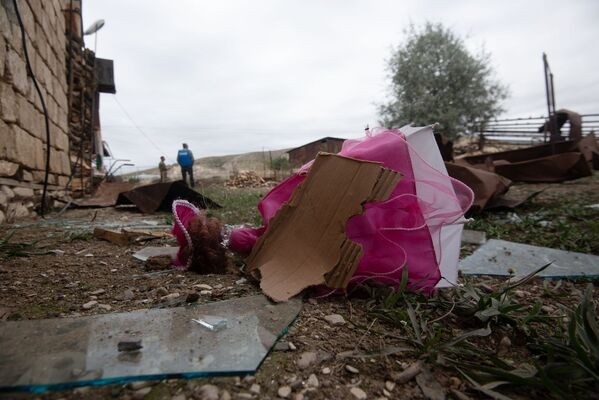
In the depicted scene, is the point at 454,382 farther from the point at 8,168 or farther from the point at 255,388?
the point at 8,168

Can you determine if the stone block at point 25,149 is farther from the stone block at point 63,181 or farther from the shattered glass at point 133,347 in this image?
the shattered glass at point 133,347

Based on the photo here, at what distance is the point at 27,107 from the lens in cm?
301

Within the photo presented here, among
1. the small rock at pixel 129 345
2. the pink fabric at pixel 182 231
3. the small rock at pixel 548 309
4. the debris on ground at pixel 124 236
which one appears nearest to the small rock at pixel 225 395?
the small rock at pixel 129 345

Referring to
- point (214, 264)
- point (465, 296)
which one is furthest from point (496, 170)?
point (214, 264)

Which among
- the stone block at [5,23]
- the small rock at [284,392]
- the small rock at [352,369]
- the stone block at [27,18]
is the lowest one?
the small rock at [352,369]

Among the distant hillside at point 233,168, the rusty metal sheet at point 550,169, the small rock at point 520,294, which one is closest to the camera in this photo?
the small rock at point 520,294

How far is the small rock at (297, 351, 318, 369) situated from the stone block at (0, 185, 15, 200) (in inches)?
119

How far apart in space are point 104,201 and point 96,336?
4.29m

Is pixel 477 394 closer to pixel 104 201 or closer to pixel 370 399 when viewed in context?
pixel 370 399

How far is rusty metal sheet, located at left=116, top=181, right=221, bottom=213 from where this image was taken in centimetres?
369

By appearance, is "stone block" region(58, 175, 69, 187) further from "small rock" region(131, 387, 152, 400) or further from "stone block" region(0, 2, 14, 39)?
"small rock" region(131, 387, 152, 400)

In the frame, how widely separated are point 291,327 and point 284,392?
0.27 metres

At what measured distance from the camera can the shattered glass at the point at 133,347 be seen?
68cm

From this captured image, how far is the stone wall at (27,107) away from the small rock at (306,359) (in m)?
2.94
